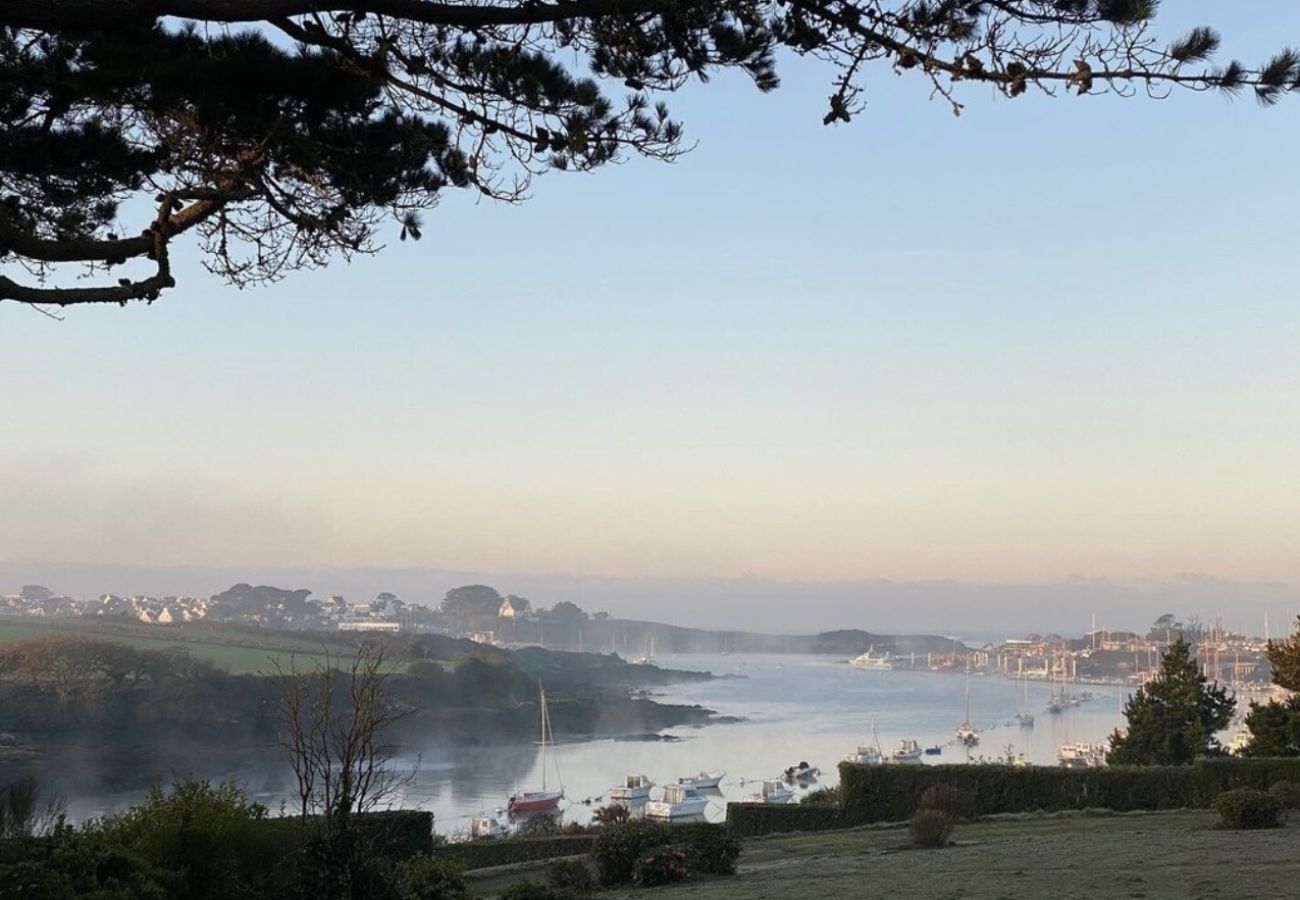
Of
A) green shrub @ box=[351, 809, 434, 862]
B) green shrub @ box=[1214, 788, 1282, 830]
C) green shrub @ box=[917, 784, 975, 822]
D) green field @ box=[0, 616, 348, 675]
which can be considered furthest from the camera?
green field @ box=[0, 616, 348, 675]

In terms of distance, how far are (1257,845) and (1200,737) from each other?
1894 cm

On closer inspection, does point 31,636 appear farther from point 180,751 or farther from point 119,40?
point 119,40

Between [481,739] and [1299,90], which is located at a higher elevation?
[1299,90]

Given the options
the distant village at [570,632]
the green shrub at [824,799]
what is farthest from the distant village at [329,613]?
the green shrub at [824,799]

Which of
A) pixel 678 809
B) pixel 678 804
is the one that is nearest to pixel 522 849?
pixel 678 809

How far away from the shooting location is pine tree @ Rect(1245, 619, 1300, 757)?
2336cm

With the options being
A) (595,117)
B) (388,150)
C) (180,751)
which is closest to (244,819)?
(388,150)

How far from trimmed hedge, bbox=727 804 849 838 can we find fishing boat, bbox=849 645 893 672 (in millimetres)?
152611

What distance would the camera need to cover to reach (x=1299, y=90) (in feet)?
20.9

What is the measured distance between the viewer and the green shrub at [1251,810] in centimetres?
1441

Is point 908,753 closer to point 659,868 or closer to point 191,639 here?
point 191,639

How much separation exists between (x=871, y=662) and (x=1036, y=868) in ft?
558

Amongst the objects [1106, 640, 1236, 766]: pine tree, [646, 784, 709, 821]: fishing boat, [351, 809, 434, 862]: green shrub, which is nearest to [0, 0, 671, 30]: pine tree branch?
[351, 809, 434, 862]: green shrub

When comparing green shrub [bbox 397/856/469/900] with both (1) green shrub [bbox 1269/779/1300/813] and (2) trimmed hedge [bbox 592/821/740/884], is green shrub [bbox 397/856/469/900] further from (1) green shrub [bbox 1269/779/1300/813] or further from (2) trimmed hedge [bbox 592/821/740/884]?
(1) green shrub [bbox 1269/779/1300/813]
